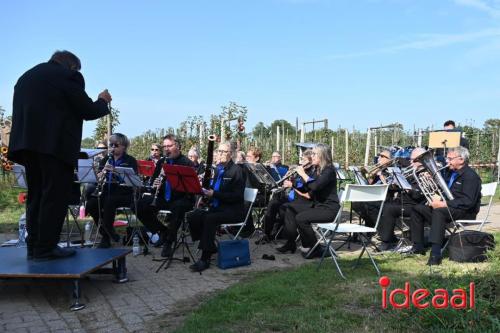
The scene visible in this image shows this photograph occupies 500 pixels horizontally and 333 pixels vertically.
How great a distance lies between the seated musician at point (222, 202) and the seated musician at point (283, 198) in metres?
1.02

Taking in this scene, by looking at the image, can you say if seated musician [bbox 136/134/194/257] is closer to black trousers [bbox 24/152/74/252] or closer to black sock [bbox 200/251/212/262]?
black sock [bbox 200/251/212/262]

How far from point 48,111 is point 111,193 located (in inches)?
115

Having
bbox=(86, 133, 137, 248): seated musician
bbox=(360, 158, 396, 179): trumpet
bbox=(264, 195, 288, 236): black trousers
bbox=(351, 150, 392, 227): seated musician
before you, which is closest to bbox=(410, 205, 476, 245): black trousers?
bbox=(351, 150, 392, 227): seated musician

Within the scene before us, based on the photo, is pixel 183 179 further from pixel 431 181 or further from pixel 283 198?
pixel 431 181

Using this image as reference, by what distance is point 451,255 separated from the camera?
6.07 meters

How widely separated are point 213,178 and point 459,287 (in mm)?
3729

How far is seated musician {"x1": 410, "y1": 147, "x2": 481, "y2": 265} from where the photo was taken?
5.98m

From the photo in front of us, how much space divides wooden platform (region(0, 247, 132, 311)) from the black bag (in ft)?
12.9

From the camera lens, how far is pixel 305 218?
6508 mm

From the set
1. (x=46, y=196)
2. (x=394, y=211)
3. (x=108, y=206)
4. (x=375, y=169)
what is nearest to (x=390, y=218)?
(x=394, y=211)

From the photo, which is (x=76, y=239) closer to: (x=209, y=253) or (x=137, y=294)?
(x=209, y=253)

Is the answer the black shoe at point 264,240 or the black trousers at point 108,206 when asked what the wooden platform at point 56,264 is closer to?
the black trousers at point 108,206

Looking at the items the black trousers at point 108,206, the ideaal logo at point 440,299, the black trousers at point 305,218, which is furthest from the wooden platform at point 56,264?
the ideaal logo at point 440,299

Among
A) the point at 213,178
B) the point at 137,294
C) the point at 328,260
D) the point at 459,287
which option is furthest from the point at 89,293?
the point at 459,287
